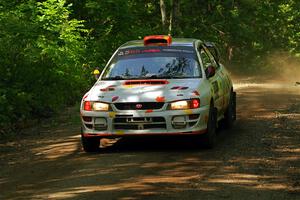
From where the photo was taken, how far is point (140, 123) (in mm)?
9453

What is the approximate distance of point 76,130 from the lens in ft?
43.5

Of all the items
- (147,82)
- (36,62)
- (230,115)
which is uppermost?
(147,82)

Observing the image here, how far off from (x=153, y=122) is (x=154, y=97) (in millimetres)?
396

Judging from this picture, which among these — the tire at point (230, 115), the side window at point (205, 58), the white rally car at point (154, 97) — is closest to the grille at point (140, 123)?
the white rally car at point (154, 97)

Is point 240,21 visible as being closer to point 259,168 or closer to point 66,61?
point 66,61

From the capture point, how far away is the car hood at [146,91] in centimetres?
944

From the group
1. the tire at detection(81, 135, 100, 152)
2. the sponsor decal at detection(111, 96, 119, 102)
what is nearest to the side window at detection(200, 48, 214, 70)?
the sponsor decal at detection(111, 96, 119, 102)

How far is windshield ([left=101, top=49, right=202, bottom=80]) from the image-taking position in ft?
34.2

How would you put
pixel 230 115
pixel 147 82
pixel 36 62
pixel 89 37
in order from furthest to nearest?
1. pixel 89 37
2. pixel 36 62
3. pixel 230 115
4. pixel 147 82

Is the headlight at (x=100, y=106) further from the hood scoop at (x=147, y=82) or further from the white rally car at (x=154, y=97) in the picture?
the hood scoop at (x=147, y=82)

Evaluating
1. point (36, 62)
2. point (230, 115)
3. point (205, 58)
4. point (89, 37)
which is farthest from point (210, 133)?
point (89, 37)

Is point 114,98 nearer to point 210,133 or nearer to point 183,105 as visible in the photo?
point 183,105

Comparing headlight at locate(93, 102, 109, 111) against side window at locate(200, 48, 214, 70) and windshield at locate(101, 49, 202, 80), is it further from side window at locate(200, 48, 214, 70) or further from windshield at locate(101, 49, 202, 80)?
side window at locate(200, 48, 214, 70)

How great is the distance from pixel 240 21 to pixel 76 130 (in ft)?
109
